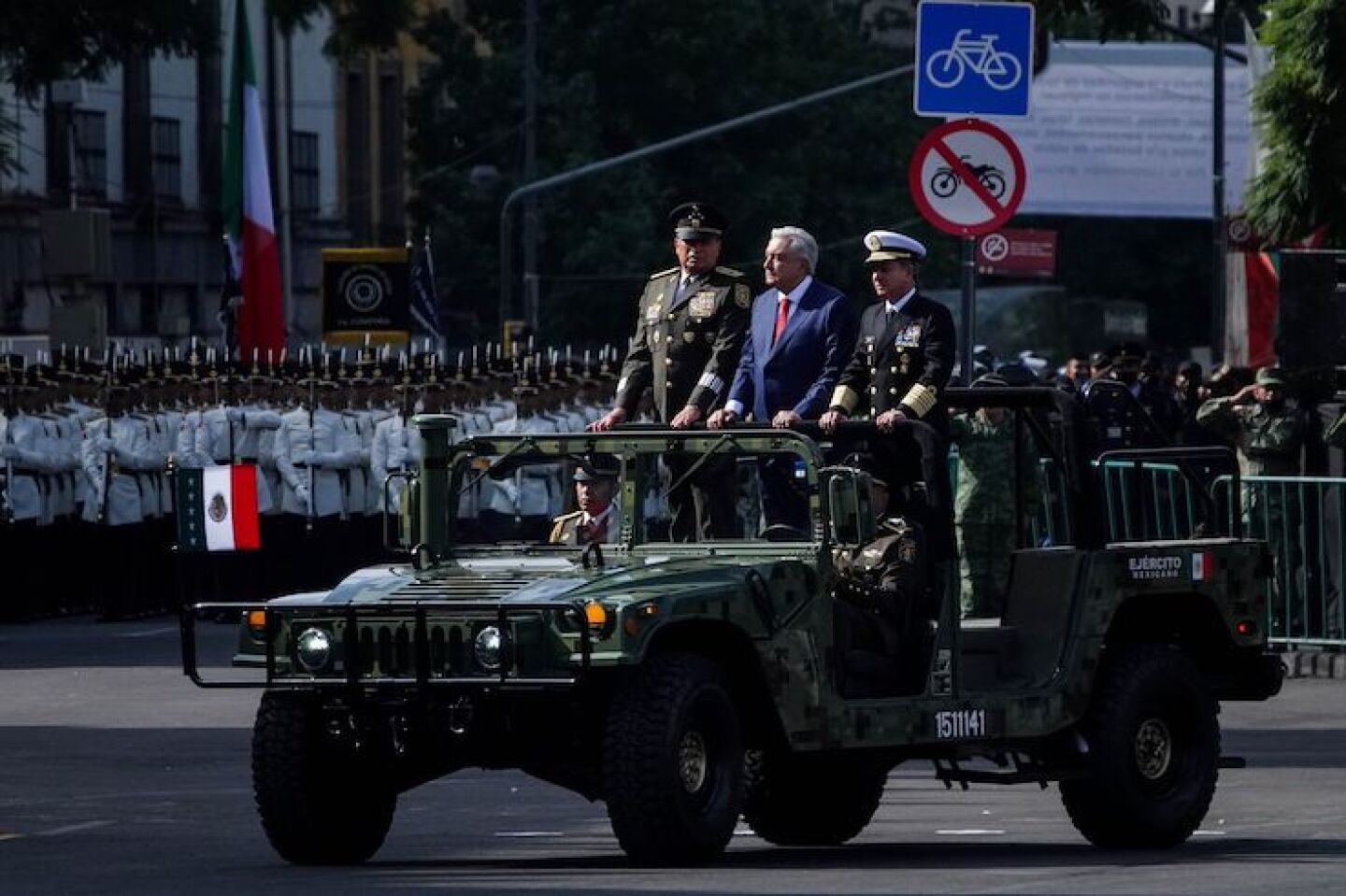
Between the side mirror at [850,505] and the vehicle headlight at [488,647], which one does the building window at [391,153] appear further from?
the vehicle headlight at [488,647]

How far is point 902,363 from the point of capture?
14.1 meters

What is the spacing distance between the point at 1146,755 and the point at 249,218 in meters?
26.9

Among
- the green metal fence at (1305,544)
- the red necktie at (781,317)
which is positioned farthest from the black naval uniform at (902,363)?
the green metal fence at (1305,544)

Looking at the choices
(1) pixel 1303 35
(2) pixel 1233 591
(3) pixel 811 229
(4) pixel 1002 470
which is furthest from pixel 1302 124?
(3) pixel 811 229

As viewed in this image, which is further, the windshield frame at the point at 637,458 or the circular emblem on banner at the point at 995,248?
the circular emblem on banner at the point at 995,248

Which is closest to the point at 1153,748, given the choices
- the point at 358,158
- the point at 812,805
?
the point at 812,805

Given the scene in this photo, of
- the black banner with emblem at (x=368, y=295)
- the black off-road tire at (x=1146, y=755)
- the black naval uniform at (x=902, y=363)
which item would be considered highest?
the black banner with emblem at (x=368, y=295)

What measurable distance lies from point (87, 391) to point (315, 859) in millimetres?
15969

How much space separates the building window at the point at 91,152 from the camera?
52.3 metres

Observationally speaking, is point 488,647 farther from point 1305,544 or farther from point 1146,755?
point 1305,544

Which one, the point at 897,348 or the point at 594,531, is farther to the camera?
the point at 897,348

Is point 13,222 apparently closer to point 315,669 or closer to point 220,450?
point 220,450

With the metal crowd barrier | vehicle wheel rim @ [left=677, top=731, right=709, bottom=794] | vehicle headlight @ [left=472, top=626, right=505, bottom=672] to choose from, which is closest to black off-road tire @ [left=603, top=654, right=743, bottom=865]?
vehicle wheel rim @ [left=677, top=731, right=709, bottom=794]

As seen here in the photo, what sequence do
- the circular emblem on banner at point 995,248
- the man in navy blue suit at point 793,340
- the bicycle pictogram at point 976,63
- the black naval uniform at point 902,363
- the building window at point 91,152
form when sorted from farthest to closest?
the building window at point 91,152 < the circular emblem on banner at point 995,248 < the bicycle pictogram at point 976,63 < the man in navy blue suit at point 793,340 < the black naval uniform at point 902,363
